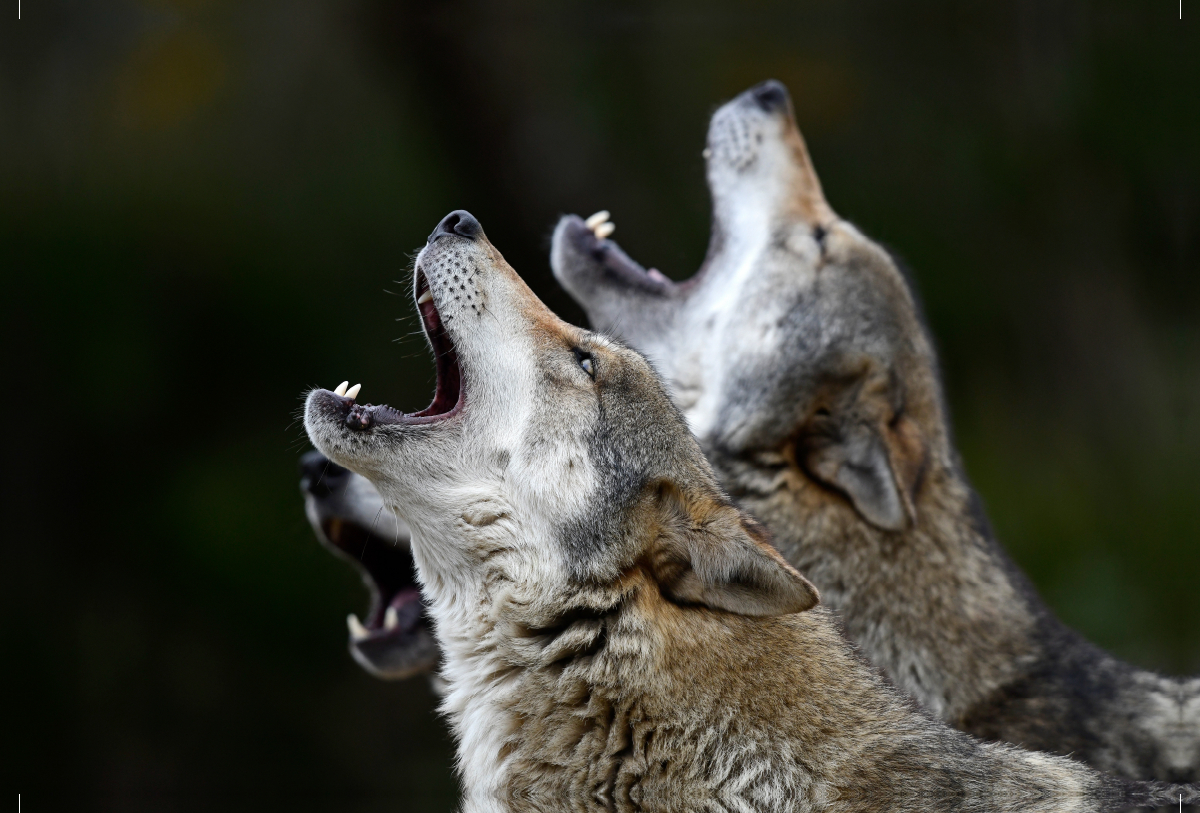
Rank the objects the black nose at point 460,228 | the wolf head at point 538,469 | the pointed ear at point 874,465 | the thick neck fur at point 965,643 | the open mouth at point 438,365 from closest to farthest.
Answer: the wolf head at point 538,469
the open mouth at point 438,365
the black nose at point 460,228
the thick neck fur at point 965,643
the pointed ear at point 874,465

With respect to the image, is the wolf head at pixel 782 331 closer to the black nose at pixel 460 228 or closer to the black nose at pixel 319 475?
the black nose at pixel 319 475

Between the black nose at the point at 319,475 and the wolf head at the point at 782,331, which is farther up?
the wolf head at the point at 782,331

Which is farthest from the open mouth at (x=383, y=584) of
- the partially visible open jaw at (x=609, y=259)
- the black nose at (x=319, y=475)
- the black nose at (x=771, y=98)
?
the black nose at (x=771, y=98)

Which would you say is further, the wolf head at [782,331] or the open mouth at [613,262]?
the open mouth at [613,262]

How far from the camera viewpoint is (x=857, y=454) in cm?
526

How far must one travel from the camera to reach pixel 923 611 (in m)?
5.09

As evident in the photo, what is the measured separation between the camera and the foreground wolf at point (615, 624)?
354 centimetres

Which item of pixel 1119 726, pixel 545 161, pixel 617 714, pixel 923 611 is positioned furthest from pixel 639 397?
pixel 545 161

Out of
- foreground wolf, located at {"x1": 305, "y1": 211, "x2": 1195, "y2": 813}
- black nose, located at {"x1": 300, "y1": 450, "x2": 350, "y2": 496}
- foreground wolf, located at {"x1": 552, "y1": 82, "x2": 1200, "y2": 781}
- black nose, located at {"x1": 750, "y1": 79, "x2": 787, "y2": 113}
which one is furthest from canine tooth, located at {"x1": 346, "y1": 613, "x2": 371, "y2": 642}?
black nose, located at {"x1": 750, "y1": 79, "x2": 787, "y2": 113}

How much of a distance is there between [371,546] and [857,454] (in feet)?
7.73

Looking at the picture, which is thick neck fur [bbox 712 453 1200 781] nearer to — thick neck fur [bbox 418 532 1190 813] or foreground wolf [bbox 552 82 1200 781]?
foreground wolf [bbox 552 82 1200 781]

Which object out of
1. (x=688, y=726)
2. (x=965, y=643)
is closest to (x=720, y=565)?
(x=688, y=726)

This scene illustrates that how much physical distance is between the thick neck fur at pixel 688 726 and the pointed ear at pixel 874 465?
144 centimetres

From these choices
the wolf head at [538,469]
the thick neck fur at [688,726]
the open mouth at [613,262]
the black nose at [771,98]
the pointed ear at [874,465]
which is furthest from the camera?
the black nose at [771,98]
